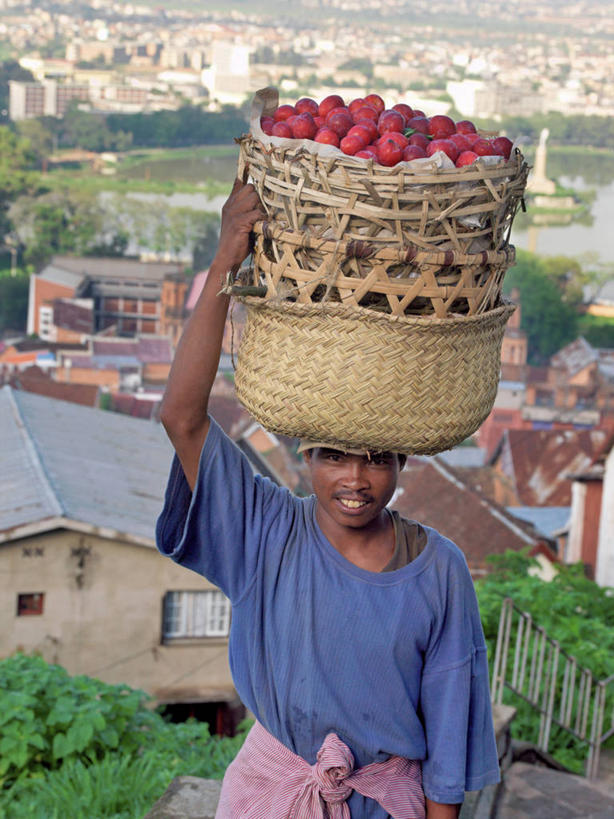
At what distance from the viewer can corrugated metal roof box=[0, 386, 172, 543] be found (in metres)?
12.9

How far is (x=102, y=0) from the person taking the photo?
70.9m

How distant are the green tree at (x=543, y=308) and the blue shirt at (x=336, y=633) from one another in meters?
36.7

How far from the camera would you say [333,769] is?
1.70m

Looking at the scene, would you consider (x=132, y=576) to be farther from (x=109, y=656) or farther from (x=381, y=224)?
(x=381, y=224)

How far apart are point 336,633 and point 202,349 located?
49 centimetres

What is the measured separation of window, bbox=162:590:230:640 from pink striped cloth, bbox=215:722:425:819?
11.2 meters

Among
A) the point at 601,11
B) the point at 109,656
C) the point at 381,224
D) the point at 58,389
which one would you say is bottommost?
the point at 58,389

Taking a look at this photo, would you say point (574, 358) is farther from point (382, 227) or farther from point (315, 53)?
point (382, 227)

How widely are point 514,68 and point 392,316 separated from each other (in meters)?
64.1

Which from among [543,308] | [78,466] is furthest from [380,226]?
[543,308]

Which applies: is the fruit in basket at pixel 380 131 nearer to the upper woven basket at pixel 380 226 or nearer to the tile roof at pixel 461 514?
the upper woven basket at pixel 380 226

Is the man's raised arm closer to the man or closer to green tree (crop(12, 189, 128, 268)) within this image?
the man

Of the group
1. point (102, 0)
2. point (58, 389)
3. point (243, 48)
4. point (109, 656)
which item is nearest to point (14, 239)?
point (58, 389)

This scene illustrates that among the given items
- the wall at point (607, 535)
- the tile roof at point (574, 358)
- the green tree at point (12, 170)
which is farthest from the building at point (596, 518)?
the green tree at point (12, 170)
